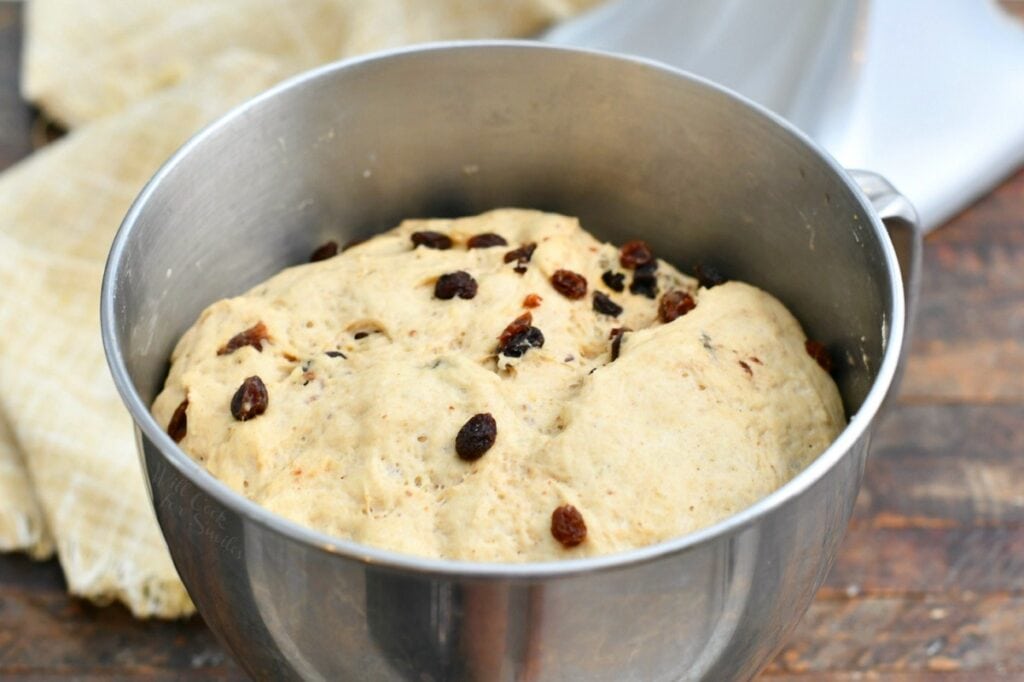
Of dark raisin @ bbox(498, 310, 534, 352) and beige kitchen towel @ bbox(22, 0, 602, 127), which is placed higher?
dark raisin @ bbox(498, 310, 534, 352)

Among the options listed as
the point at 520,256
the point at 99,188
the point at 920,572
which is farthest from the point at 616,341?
the point at 99,188

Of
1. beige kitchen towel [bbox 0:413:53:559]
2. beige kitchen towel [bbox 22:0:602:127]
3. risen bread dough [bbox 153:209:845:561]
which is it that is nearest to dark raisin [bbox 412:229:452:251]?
risen bread dough [bbox 153:209:845:561]

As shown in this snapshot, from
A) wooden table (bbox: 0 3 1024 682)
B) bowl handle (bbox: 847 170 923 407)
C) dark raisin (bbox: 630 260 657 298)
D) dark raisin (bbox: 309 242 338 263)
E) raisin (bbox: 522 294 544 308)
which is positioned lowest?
wooden table (bbox: 0 3 1024 682)

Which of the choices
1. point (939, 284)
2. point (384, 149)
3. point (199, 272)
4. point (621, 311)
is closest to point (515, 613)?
point (621, 311)

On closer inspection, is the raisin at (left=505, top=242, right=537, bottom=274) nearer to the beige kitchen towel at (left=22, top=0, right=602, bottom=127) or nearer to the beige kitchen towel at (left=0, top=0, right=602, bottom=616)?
the beige kitchen towel at (left=0, top=0, right=602, bottom=616)

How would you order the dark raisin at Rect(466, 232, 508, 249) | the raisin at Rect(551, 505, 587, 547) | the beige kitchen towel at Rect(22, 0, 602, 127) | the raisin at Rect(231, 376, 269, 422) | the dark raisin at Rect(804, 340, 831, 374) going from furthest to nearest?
1. the beige kitchen towel at Rect(22, 0, 602, 127)
2. the dark raisin at Rect(466, 232, 508, 249)
3. the dark raisin at Rect(804, 340, 831, 374)
4. the raisin at Rect(231, 376, 269, 422)
5. the raisin at Rect(551, 505, 587, 547)

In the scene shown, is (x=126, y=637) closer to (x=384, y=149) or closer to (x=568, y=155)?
(x=384, y=149)
